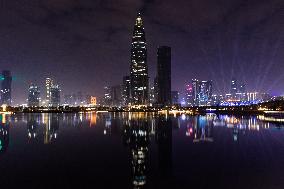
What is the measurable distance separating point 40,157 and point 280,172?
1997 cm

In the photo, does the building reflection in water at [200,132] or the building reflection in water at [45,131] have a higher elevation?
the building reflection in water at [45,131]

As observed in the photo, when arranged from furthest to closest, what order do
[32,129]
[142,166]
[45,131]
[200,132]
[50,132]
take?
[32,129] → [45,131] → [200,132] → [50,132] → [142,166]

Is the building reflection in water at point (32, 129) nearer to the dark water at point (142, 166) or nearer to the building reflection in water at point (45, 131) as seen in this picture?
the building reflection in water at point (45, 131)

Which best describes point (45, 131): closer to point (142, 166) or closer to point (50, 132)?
point (50, 132)

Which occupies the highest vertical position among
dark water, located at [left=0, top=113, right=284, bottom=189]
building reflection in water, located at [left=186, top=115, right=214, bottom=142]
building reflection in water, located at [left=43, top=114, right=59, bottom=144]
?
dark water, located at [left=0, top=113, right=284, bottom=189]

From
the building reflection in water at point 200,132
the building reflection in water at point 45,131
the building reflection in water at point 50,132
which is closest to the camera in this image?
the building reflection in water at point 50,132

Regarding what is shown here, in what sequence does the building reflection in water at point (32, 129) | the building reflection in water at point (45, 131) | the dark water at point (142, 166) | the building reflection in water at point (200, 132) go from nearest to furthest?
the dark water at point (142, 166) → the building reflection in water at point (45, 131) → the building reflection in water at point (200, 132) → the building reflection in water at point (32, 129)

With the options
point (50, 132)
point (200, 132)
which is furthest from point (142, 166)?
point (50, 132)

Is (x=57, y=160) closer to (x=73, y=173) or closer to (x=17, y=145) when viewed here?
(x=73, y=173)

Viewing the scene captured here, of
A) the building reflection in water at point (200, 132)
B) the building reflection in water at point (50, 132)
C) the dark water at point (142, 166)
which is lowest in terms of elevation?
the building reflection in water at point (200, 132)

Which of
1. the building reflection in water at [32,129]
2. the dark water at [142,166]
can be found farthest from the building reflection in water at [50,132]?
the dark water at [142,166]

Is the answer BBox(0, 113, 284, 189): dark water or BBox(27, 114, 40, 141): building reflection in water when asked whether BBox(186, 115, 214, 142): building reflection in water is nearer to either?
BBox(0, 113, 284, 189): dark water

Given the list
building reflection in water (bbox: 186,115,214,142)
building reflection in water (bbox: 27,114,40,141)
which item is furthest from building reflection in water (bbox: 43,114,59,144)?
building reflection in water (bbox: 186,115,214,142)

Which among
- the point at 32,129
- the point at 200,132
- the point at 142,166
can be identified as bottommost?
the point at 200,132
